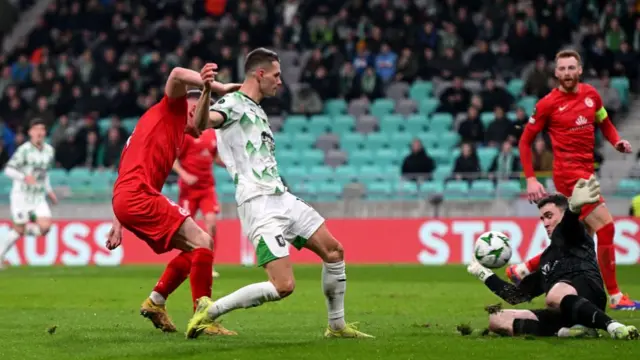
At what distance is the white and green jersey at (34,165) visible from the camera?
19.8 m

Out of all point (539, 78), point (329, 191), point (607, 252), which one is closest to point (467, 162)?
point (329, 191)

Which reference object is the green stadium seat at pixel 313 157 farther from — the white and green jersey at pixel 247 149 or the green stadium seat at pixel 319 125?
the white and green jersey at pixel 247 149

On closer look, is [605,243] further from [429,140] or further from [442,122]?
[442,122]

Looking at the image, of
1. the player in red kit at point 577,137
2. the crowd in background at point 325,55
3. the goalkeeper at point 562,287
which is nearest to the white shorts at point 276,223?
the goalkeeper at point 562,287

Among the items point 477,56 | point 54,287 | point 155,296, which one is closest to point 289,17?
point 477,56

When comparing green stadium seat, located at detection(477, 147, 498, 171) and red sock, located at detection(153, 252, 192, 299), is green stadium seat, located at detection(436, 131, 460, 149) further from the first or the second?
red sock, located at detection(153, 252, 192, 299)

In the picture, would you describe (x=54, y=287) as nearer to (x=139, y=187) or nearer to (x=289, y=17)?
(x=139, y=187)

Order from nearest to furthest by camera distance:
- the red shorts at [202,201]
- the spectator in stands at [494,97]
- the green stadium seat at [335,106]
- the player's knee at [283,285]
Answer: the player's knee at [283,285] → the red shorts at [202,201] → the spectator in stands at [494,97] → the green stadium seat at [335,106]

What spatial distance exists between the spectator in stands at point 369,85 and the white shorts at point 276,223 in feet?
58.6

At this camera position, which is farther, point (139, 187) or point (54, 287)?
point (54, 287)

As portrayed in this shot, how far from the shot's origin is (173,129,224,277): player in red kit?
17.3 metres

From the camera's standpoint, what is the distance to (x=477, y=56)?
25.7 meters

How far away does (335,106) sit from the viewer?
26797 millimetres

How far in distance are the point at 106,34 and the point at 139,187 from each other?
22318mm
